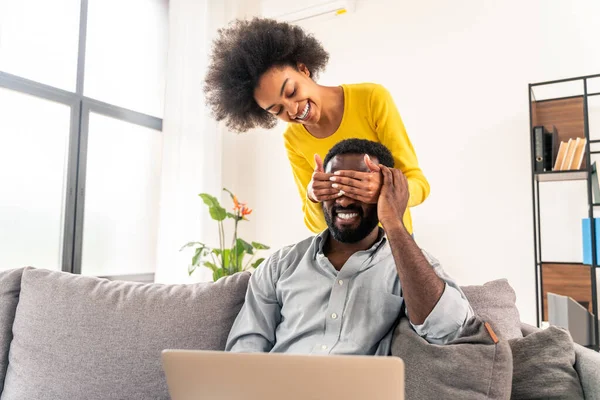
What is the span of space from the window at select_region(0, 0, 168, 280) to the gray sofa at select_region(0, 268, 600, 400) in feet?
4.57

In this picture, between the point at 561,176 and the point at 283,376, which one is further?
the point at 561,176

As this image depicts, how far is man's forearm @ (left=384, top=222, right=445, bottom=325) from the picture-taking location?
41.4 inches

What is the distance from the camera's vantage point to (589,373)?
0.99 meters

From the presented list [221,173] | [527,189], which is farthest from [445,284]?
[221,173]

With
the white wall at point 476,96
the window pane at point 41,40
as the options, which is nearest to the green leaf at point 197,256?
the window pane at point 41,40

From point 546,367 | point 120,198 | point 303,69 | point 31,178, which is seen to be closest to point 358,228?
point 546,367

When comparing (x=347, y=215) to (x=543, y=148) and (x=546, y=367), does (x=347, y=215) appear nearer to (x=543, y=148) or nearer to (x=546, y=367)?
(x=546, y=367)

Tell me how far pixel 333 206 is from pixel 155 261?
248 cm

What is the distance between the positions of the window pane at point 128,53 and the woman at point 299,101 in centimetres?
162

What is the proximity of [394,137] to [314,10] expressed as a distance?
7.21 feet

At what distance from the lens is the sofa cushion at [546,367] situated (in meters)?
1.00

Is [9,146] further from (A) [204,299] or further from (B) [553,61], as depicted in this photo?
(B) [553,61]

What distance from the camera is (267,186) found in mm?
3732

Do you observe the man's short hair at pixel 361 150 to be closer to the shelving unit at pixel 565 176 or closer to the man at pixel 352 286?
the man at pixel 352 286
